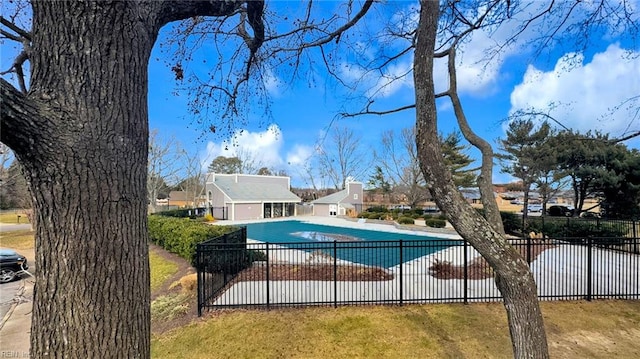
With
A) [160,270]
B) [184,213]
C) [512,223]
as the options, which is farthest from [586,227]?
[184,213]

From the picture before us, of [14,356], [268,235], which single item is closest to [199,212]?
[268,235]

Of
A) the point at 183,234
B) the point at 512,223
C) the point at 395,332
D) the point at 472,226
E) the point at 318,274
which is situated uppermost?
the point at 472,226

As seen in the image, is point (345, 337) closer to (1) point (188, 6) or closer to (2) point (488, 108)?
(1) point (188, 6)

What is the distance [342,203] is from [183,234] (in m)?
22.5

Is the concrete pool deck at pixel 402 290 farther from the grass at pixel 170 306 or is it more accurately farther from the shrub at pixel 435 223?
the shrub at pixel 435 223

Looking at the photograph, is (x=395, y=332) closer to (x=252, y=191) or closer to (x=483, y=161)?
(x=483, y=161)

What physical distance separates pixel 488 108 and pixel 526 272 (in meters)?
6.04

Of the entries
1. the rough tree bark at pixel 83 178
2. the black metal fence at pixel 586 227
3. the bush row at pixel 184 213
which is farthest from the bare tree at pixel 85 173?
the bush row at pixel 184 213

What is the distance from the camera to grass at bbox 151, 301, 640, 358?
402 cm

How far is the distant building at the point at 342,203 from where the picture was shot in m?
31.1

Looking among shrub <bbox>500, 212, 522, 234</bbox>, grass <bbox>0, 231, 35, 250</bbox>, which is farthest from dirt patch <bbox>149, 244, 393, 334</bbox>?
shrub <bbox>500, 212, 522, 234</bbox>

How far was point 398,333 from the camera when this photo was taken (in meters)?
4.54

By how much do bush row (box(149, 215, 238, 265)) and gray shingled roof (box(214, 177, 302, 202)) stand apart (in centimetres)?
1530

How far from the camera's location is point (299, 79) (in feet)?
13.6
